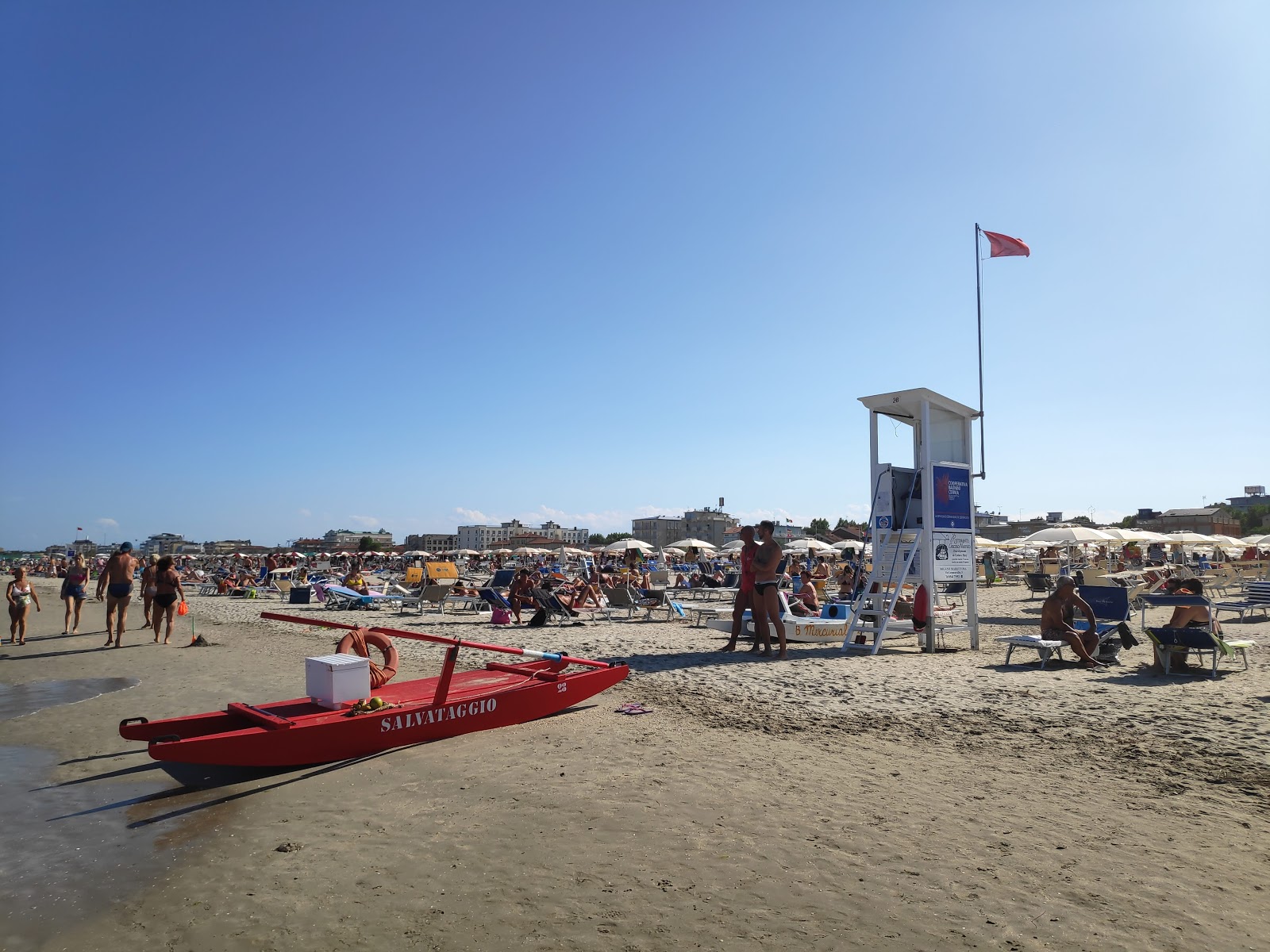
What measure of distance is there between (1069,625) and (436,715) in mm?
8252

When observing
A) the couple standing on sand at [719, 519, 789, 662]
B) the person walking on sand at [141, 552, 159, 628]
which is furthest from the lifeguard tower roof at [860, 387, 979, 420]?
the person walking on sand at [141, 552, 159, 628]

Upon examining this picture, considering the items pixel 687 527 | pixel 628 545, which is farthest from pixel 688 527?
pixel 628 545

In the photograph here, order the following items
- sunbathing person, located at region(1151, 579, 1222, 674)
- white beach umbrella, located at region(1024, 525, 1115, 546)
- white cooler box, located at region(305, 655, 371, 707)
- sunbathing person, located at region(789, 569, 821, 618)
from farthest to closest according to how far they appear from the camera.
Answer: white beach umbrella, located at region(1024, 525, 1115, 546), sunbathing person, located at region(789, 569, 821, 618), sunbathing person, located at region(1151, 579, 1222, 674), white cooler box, located at region(305, 655, 371, 707)

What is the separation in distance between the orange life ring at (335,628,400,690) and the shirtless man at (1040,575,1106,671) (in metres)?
8.12

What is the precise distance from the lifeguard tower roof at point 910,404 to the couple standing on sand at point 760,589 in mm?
3070

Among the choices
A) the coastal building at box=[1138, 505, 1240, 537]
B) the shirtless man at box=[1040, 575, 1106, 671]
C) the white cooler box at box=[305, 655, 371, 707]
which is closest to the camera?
the white cooler box at box=[305, 655, 371, 707]

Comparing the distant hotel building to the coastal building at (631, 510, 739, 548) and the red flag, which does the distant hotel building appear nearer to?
the coastal building at (631, 510, 739, 548)

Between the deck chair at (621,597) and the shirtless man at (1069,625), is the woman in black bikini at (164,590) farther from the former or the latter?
Answer: the shirtless man at (1069,625)

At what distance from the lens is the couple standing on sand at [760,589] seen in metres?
10.6

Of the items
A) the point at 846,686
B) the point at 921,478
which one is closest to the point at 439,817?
the point at 846,686

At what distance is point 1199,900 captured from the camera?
3.45 metres

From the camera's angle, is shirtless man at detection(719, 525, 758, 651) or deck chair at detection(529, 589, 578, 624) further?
deck chair at detection(529, 589, 578, 624)

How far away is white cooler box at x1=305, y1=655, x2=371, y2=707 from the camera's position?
6355 mm

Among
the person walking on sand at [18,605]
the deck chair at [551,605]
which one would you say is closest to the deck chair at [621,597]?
the deck chair at [551,605]
